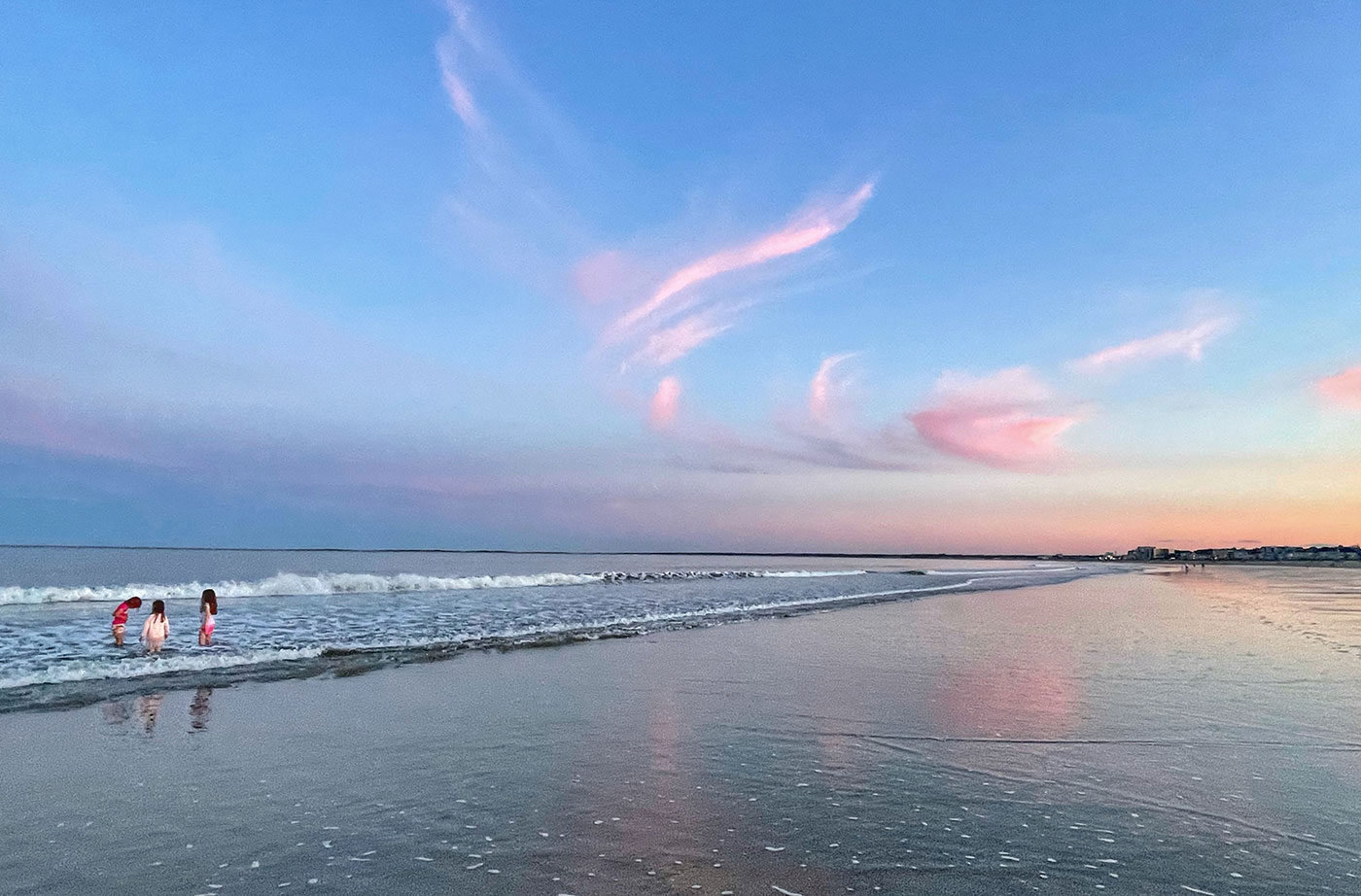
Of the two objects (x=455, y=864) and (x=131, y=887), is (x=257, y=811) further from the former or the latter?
(x=455, y=864)

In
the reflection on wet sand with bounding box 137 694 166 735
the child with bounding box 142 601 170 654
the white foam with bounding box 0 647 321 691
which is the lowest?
the reflection on wet sand with bounding box 137 694 166 735

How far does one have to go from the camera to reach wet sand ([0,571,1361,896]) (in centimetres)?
545

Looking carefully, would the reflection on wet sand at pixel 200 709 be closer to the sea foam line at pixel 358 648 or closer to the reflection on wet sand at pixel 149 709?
the reflection on wet sand at pixel 149 709

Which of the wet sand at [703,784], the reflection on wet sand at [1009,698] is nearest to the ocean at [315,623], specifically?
the wet sand at [703,784]

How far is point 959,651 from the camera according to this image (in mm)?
17469

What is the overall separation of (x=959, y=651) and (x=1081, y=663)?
112 inches

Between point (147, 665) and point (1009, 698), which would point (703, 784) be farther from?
point (147, 665)

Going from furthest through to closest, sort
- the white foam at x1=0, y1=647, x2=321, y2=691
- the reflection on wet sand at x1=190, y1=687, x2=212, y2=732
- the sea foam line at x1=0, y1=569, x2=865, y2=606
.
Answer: the sea foam line at x1=0, y1=569, x2=865, y2=606
the white foam at x1=0, y1=647, x2=321, y2=691
the reflection on wet sand at x1=190, y1=687, x2=212, y2=732

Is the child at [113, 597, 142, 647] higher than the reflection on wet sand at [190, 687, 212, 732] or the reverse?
higher

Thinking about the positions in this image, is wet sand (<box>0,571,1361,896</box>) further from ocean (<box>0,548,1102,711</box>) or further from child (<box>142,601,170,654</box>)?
child (<box>142,601,170,654</box>)

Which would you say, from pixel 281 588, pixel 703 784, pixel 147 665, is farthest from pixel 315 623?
pixel 703 784

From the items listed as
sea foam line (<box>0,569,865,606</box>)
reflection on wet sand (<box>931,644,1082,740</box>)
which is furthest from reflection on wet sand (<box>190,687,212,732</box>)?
sea foam line (<box>0,569,865,606</box>)

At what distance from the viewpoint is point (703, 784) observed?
7.50m

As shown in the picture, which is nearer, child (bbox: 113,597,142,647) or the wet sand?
the wet sand
